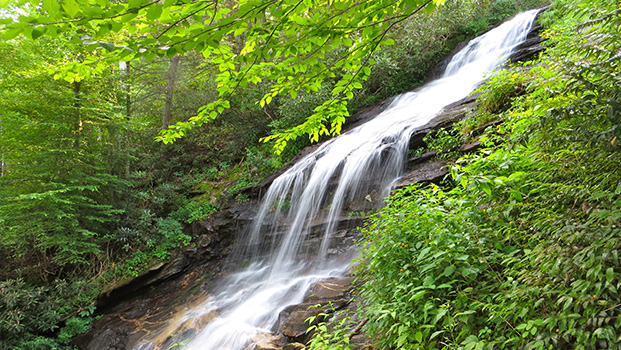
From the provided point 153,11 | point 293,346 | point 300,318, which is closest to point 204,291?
point 300,318

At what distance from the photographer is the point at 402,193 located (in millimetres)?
3146

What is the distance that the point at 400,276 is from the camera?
99.8 inches

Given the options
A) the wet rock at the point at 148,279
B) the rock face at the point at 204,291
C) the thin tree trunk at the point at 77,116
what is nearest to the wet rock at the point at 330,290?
the rock face at the point at 204,291

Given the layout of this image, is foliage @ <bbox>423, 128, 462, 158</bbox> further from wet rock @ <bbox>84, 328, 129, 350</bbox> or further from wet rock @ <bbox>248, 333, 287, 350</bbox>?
wet rock @ <bbox>84, 328, 129, 350</bbox>

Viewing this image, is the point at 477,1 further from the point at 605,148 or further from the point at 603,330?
the point at 603,330

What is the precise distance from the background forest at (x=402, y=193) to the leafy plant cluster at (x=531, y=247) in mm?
16

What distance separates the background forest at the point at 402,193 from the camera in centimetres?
181

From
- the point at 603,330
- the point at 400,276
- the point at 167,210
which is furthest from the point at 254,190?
the point at 603,330

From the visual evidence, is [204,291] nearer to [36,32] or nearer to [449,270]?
[449,270]

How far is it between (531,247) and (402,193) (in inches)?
48.6

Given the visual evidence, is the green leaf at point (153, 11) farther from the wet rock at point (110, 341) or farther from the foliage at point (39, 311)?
the foliage at point (39, 311)

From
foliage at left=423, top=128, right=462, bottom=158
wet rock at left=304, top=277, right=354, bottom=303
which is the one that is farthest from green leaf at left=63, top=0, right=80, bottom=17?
foliage at left=423, top=128, right=462, bottom=158

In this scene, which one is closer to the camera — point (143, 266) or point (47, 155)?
point (47, 155)

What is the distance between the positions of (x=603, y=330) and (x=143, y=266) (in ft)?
26.8
